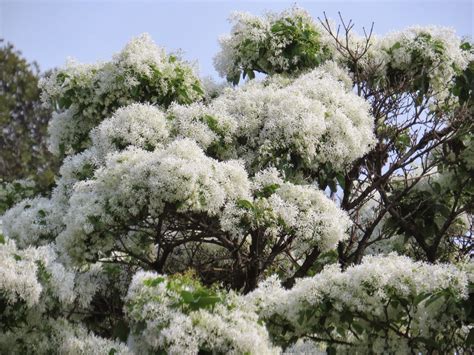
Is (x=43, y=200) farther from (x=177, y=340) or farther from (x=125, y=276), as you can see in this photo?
(x=177, y=340)

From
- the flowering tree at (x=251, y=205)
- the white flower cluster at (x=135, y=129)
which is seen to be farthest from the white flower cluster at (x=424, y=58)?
the white flower cluster at (x=135, y=129)

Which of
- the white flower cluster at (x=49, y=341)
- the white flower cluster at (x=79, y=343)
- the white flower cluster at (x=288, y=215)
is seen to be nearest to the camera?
the white flower cluster at (x=79, y=343)

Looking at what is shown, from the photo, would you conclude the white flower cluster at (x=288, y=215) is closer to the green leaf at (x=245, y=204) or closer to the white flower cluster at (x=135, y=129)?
the green leaf at (x=245, y=204)

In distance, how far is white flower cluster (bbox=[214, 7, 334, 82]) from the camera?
1199 centimetres

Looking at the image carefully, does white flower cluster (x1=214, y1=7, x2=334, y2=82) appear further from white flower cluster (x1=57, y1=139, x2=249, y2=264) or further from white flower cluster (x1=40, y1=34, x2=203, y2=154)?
white flower cluster (x1=57, y1=139, x2=249, y2=264)

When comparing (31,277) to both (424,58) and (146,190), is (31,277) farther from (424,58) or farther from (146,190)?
(424,58)

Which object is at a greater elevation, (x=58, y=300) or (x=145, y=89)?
(x=145, y=89)

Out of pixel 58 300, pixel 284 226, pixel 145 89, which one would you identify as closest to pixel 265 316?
pixel 284 226

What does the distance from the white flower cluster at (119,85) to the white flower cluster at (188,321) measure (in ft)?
14.8

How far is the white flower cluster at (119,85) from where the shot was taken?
11.2 meters

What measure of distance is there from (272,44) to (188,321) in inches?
246

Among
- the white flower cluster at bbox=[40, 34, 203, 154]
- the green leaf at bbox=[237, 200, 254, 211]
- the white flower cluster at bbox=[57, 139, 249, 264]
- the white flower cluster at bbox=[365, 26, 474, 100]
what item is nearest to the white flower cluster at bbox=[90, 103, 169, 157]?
the white flower cluster at bbox=[57, 139, 249, 264]

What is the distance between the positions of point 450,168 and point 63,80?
247 inches

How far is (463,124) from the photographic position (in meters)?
11.8
